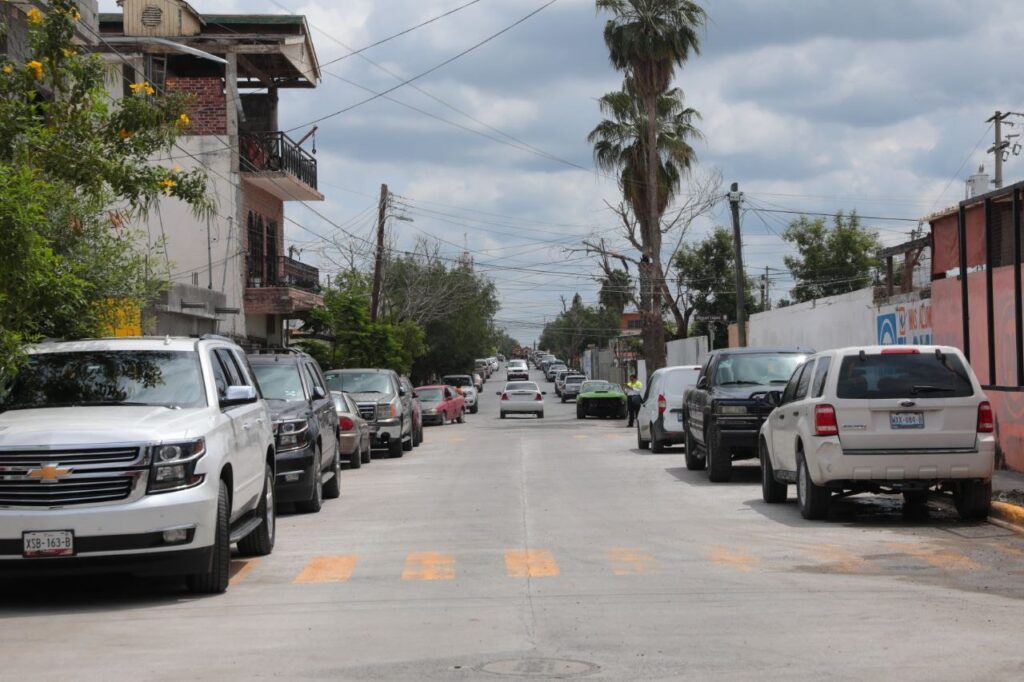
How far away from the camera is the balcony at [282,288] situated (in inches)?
1604

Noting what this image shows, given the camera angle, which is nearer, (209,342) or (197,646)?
(197,646)

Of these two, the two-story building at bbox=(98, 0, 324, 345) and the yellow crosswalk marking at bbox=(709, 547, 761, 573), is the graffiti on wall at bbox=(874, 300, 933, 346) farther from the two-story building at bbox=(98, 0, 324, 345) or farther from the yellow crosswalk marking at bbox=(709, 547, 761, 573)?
the two-story building at bbox=(98, 0, 324, 345)

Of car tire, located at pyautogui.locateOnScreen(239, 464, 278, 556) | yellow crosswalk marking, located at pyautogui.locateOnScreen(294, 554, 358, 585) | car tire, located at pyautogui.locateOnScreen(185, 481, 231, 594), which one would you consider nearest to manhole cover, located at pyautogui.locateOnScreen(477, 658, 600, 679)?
car tire, located at pyautogui.locateOnScreen(185, 481, 231, 594)

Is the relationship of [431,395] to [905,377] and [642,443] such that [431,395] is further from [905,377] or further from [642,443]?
[905,377]

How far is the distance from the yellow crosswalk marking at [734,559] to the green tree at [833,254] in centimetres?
6545

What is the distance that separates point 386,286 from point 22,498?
6649cm

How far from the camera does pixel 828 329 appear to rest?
34375mm

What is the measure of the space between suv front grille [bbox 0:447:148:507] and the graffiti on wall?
1802 centimetres

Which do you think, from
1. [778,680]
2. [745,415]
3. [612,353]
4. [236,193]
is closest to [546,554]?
[778,680]

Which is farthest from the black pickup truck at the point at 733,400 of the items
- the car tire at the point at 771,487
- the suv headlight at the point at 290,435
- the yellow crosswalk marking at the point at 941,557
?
the yellow crosswalk marking at the point at 941,557

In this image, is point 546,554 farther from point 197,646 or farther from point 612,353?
point 612,353

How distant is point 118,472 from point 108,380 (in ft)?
5.47

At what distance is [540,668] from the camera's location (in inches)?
289

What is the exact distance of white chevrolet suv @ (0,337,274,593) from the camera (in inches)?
367
